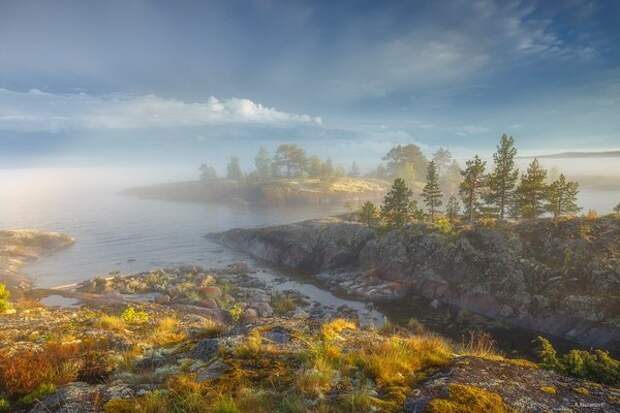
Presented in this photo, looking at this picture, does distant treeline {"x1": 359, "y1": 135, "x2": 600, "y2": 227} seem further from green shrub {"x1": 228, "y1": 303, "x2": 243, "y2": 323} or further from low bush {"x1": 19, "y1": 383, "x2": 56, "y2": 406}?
low bush {"x1": 19, "y1": 383, "x2": 56, "y2": 406}

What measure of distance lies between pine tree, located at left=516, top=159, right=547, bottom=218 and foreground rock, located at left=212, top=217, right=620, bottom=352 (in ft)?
26.7

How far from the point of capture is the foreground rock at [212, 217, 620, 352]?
1073 inches

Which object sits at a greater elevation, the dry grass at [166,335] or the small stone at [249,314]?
the dry grass at [166,335]

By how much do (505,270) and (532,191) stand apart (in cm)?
1881

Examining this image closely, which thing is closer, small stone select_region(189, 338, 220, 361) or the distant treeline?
small stone select_region(189, 338, 220, 361)

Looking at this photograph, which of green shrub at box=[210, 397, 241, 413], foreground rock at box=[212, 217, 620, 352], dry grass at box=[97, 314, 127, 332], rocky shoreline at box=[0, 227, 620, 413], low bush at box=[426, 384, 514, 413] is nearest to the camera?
low bush at box=[426, 384, 514, 413]

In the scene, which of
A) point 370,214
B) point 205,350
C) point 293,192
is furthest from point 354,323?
point 293,192

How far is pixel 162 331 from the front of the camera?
43.5 feet

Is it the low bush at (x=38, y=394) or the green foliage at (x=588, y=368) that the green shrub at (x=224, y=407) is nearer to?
the low bush at (x=38, y=394)

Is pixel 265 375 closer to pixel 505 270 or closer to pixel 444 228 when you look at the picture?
pixel 505 270

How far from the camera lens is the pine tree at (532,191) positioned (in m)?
44.2

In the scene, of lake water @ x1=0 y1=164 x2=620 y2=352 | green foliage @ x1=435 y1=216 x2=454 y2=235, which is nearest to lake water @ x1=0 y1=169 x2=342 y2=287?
lake water @ x1=0 y1=164 x2=620 y2=352

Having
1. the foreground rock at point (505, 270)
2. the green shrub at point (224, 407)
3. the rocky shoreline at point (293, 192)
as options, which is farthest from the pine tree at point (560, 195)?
the rocky shoreline at point (293, 192)

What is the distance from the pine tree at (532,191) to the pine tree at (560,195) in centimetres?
81
